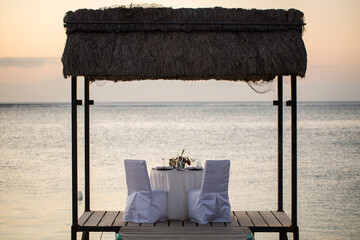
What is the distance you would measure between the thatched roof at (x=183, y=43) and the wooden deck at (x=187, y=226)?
166cm

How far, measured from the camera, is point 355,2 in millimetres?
22547

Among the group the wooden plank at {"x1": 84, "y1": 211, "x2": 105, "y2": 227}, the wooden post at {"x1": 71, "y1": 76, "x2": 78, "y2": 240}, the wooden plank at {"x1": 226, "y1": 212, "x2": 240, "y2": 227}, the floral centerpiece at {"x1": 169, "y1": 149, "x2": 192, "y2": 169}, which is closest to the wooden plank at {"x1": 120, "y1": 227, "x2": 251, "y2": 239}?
the wooden plank at {"x1": 226, "y1": 212, "x2": 240, "y2": 227}

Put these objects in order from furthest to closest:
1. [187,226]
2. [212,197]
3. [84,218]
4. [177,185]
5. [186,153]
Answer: [186,153] < [177,185] < [84,218] < [212,197] < [187,226]

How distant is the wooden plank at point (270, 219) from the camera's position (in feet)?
21.5

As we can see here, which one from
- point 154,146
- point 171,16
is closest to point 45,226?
point 171,16

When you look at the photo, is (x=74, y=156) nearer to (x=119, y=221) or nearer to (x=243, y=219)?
(x=119, y=221)

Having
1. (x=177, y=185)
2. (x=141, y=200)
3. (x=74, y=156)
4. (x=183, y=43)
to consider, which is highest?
(x=183, y=43)

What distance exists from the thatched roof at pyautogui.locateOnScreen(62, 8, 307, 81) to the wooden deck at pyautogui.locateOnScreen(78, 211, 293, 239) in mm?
1656

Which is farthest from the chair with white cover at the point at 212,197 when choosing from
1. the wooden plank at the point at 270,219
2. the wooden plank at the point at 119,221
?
the wooden plank at the point at 119,221

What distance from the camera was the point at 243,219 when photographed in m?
6.82

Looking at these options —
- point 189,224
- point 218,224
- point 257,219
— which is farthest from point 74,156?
point 257,219

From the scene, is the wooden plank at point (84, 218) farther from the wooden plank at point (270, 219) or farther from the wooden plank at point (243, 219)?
the wooden plank at point (270, 219)

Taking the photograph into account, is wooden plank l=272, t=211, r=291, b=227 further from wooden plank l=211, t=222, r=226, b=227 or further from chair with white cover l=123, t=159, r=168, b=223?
chair with white cover l=123, t=159, r=168, b=223

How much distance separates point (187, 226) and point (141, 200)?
24.1 inches
